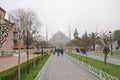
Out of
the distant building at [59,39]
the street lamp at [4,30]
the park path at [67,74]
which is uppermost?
the distant building at [59,39]

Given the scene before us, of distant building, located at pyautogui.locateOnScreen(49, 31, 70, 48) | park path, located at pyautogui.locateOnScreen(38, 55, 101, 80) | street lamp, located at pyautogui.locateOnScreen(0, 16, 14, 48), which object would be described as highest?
distant building, located at pyautogui.locateOnScreen(49, 31, 70, 48)

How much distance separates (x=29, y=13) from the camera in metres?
77.4

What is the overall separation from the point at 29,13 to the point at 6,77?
65769 millimetres

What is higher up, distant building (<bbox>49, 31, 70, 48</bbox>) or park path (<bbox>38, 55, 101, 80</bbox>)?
distant building (<bbox>49, 31, 70, 48</bbox>)

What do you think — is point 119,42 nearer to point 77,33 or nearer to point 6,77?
point 77,33

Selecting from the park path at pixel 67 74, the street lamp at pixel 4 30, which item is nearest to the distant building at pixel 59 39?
the park path at pixel 67 74

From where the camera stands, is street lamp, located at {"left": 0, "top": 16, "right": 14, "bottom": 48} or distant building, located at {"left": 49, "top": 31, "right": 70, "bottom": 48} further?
distant building, located at {"left": 49, "top": 31, "right": 70, "bottom": 48}

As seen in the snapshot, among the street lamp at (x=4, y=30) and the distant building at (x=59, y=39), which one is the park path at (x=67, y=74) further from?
the distant building at (x=59, y=39)

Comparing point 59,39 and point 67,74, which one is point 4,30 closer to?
point 67,74

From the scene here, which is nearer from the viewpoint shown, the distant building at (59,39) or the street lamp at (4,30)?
the street lamp at (4,30)

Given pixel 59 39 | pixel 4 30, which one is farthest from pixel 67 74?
pixel 59 39

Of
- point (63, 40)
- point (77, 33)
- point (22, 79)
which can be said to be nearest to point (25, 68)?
point (22, 79)

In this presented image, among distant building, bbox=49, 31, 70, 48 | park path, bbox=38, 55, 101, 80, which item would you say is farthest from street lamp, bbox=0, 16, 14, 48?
distant building, bbox=49, 31, 70, 48

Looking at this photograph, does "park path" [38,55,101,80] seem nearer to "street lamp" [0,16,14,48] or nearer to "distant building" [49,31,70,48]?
"street lamp" [0,16,14,48]
